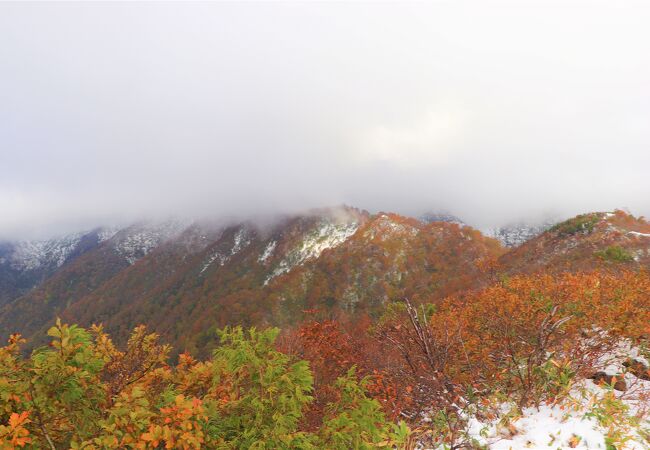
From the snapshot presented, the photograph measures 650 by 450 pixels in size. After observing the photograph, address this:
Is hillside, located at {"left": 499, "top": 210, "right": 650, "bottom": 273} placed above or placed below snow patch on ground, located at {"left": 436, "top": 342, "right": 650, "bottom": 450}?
below

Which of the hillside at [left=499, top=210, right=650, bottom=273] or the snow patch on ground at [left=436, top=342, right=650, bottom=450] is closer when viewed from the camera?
the snow patch on ground at [left=436, top=342, right=650, bottom=450]

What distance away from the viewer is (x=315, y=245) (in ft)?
620

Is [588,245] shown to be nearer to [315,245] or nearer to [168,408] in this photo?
[168,408]

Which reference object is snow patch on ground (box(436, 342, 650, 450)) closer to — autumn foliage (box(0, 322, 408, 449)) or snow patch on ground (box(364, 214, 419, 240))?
autumn foliage (box(0, 322, 408, 449))

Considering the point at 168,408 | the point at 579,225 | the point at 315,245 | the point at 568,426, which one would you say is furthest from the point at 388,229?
the point at 168,408

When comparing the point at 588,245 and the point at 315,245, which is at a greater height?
the point at 588,245

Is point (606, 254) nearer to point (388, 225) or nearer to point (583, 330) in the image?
point (583, 330)

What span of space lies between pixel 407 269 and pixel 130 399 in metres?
139

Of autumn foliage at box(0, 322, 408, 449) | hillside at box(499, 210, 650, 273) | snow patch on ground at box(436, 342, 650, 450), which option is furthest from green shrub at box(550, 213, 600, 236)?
autumn foliage at box(0, 322, 408, 449)

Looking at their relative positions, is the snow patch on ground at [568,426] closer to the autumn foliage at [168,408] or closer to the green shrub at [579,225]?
the autumn foliage at [168,408]

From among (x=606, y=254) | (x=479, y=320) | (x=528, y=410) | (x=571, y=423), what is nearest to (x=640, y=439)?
(x=571, y=423)

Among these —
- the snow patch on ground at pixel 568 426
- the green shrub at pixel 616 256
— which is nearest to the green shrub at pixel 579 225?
the green shrub at pixel 616 256

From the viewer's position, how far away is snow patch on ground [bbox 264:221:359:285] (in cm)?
18216

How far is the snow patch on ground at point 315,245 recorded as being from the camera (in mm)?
182163
